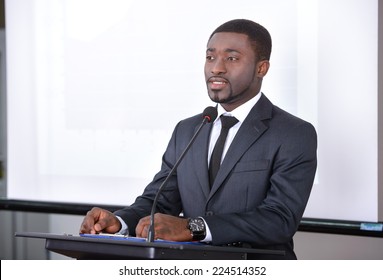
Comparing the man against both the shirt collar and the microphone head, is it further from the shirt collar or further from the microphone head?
the microphone head

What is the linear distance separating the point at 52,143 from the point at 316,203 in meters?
1.41

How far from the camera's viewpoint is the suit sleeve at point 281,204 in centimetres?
198

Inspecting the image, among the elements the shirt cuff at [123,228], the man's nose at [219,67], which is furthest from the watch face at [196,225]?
the man's nose at [219,67]

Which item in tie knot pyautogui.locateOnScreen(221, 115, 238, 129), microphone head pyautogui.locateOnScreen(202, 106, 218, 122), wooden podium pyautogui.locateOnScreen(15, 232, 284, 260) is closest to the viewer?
wooden podium pyautogui.locateOnScreen(15, 232, 284, 260)

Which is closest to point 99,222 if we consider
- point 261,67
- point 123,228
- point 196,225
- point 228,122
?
point 123,228

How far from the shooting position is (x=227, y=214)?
2.01m

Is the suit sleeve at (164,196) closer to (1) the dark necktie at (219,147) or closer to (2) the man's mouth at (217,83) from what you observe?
(1) the dark necktie at (219,147)

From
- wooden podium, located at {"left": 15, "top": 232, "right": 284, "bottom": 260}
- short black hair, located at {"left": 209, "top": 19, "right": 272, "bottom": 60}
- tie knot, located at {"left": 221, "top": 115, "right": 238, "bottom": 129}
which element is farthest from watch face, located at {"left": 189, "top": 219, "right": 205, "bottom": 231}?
short black hair, located at {"left": 209, "top": 19, "right": 272, "bottom": 60}

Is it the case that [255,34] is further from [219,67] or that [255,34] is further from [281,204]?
[281,204]

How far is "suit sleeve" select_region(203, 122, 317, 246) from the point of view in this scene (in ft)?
6.51

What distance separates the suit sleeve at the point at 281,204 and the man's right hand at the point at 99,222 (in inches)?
12.0

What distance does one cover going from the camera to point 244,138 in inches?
86.4

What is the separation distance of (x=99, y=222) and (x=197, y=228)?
1.03ft

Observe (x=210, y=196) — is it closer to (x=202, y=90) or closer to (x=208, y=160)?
(x=208, y=160)
